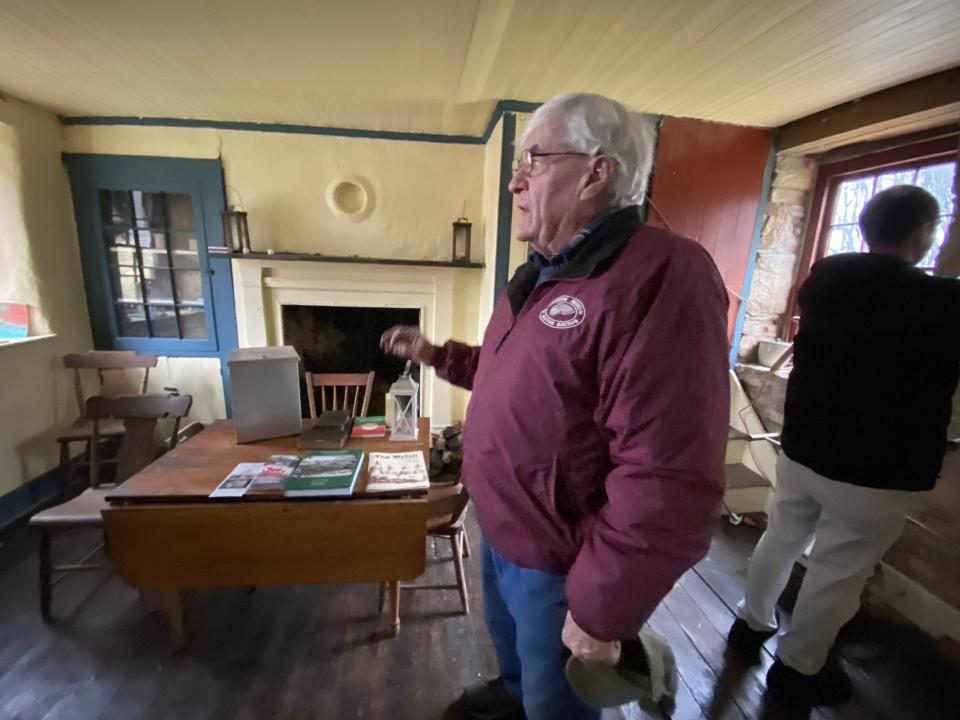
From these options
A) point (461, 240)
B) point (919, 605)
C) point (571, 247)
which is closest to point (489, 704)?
point (571, 247)

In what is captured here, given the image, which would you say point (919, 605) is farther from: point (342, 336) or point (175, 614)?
point (342, 336)

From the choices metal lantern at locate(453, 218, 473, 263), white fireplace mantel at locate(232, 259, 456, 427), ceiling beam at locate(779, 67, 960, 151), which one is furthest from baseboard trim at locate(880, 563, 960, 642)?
metal lantern at locate(453, 218, 473, 263)

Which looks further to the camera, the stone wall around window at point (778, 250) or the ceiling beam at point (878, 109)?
the stone wall around window at point (778, 250)

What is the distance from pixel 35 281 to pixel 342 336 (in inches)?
69.8

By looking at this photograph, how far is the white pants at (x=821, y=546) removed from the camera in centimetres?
120

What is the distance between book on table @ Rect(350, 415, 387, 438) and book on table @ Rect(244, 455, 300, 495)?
29 cm

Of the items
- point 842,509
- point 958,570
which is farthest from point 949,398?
point 958,570

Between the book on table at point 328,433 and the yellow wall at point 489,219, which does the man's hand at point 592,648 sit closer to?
the book on table at point 328,433

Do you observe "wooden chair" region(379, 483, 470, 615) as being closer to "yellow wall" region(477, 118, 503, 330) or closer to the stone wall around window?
"yellow wall" region(477, 118, 503, 330)

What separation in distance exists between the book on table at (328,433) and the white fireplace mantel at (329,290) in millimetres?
1142

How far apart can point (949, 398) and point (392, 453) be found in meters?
1.76

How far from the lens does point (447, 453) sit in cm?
277

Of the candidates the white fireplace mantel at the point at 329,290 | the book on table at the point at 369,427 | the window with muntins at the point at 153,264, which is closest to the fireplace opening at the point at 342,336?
the white fireplace mantel at the point at 329,290

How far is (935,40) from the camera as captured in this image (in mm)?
1478
